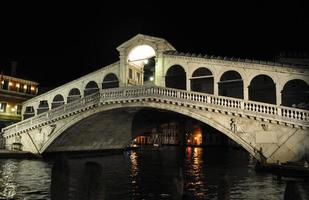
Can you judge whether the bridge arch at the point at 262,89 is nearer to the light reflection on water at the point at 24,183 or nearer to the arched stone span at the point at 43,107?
the light reflection on water at the point at 24,183

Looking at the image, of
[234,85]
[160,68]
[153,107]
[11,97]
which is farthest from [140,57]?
[11,97]

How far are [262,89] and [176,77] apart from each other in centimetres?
718

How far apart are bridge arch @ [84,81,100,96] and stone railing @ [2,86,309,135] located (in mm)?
3782

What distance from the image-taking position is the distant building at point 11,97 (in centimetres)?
3778

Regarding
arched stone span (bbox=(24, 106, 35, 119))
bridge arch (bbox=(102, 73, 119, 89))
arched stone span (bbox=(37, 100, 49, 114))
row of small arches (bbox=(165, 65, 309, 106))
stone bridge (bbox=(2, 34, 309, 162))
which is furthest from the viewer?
arched stone span (bbox=(24, 106, 35, 119))

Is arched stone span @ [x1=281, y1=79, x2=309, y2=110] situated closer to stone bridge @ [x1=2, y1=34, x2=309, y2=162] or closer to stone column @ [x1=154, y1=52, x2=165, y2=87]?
stone bridge @ [x1=2, y1=34, x2=309, y2=162]

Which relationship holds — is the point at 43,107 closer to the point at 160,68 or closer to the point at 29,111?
the point at 29,111

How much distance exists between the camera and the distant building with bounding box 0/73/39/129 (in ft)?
124

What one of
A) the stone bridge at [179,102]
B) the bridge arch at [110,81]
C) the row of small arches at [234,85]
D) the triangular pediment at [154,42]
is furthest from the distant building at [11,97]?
the triangular pediment at [154,42]

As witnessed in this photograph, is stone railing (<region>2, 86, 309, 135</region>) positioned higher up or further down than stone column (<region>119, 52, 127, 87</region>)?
further down

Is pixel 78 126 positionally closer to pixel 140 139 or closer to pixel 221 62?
pixel 221 62

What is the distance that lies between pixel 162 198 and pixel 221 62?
13440mm

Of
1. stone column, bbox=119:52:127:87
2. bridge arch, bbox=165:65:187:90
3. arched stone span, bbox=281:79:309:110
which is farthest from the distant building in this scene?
arched stone span, bbox=281:79:309:110

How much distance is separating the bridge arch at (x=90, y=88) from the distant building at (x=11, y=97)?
12.9 metres
